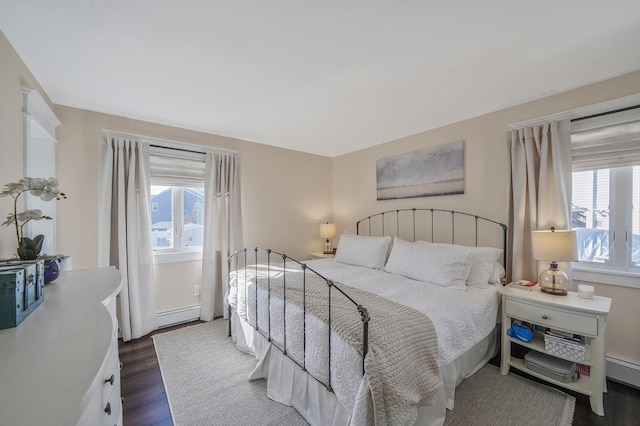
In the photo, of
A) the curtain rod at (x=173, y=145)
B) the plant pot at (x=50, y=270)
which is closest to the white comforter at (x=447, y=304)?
the plant pot at (x=50, y=270)

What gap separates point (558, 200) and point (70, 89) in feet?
14.3

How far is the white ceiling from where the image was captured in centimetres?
143

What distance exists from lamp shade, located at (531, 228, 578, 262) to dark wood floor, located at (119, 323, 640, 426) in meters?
1.03

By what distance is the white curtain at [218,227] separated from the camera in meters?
3.34

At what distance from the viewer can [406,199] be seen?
354 cm

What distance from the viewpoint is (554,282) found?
214 cm

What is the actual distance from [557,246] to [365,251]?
1750 mm

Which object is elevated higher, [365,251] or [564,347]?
[365,251]

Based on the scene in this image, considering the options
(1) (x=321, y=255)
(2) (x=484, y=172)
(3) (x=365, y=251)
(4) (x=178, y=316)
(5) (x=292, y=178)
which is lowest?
(4) (x=178, y=316)

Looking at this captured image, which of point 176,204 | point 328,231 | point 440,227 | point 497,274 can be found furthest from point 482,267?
point 176,204

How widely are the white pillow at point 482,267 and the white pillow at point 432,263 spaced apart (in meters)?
0.14

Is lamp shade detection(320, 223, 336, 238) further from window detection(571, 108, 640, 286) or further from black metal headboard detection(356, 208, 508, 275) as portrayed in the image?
window detection(571, 108, 640, 286)

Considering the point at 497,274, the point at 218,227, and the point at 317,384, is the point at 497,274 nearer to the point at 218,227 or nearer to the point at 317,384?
the point at 317,384

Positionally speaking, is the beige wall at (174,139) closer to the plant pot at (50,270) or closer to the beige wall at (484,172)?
the plant pot at (50,270)
